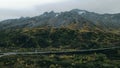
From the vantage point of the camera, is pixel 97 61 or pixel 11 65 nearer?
pixel 11 65

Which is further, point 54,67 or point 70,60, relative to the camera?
point 70,60

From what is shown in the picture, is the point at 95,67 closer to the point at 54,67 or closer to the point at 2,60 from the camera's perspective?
the point at 54,67

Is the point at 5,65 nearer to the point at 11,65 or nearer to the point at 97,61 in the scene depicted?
the point at 11,65

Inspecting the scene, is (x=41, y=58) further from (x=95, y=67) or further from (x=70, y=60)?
(x=95, y=67)

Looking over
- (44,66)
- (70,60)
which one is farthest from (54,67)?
(70,60)

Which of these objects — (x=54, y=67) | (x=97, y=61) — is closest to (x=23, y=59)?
(x=54, y=67)

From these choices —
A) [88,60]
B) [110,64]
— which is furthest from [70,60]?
[110,64]

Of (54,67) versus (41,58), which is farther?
(41,58)
